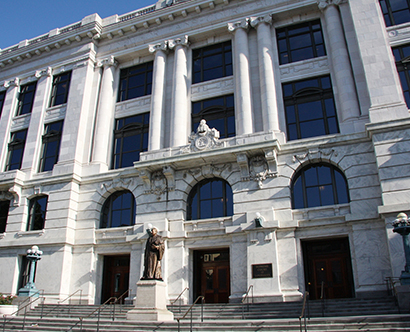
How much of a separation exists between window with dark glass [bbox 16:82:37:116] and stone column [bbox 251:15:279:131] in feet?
61.6

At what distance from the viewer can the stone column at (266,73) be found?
2352 cm

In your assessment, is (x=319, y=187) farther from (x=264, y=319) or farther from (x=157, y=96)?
(x=157, y=96)

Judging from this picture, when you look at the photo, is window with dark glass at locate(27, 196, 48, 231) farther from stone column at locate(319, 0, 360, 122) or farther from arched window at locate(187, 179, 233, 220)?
stone column at locate(319, 0, 360, 122)

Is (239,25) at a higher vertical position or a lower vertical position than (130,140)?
higher

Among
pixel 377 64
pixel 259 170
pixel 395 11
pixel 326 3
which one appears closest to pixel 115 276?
pixel 259 170

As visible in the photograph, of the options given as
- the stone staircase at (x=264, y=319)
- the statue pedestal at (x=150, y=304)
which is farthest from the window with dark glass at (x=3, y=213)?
the statue pedestal at (x=150, y=304)

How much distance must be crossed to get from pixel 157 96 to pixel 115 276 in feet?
40.3

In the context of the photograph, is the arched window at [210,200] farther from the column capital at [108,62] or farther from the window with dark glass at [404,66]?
the column capital at [108,62]

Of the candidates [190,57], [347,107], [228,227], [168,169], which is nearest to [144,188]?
[168,169]

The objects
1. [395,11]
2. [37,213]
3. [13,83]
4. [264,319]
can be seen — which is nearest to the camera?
[264,319]

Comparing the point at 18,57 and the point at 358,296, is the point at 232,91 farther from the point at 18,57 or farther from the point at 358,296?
the point at 18,57

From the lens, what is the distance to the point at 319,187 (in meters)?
21.5

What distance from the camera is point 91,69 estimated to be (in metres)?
30.3

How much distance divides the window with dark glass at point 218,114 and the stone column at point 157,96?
2.35 m
